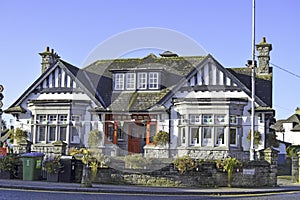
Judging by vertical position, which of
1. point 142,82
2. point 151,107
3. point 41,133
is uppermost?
point 142,82

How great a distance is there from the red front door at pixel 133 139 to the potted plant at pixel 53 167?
7651mm

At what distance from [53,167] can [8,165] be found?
240cm

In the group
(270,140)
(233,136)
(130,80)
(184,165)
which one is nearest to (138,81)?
(130,80)

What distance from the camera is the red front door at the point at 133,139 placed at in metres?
28.7

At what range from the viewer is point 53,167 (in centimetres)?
2138

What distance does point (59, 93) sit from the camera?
29078mm

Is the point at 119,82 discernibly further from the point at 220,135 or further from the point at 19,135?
the point at 220,135

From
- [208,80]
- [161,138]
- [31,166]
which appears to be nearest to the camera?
[31,166]

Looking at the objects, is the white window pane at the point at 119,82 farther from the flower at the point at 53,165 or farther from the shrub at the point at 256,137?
the flower at the point at 53,165

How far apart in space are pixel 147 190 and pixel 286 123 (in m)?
56.5

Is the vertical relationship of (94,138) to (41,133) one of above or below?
below

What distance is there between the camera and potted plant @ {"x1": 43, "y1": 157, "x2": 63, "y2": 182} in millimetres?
21375

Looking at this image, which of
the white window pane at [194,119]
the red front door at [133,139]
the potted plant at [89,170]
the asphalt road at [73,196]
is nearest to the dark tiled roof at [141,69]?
the red front door at [133,139]

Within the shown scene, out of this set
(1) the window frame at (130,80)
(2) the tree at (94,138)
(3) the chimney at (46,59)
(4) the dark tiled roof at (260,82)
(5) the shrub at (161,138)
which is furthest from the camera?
(3) the chimney at (46,59)
